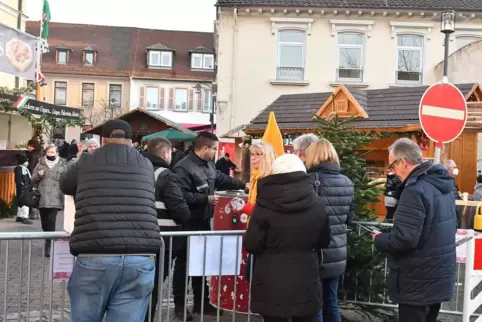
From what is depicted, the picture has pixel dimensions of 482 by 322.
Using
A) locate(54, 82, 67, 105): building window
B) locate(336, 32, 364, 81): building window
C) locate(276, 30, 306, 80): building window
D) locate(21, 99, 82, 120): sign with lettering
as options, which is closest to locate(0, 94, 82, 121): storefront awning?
locate(21, 99, 82, 120): sign with lettering

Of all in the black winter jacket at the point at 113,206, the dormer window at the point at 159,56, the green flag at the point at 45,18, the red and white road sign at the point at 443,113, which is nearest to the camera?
the black winter jacket at the point at 113,206

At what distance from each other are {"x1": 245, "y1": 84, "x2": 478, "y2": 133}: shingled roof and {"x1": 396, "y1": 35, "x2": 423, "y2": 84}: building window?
941cm

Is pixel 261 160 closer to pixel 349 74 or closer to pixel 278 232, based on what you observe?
pixel 278 232

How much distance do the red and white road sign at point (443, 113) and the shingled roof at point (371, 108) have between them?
555 centimetres

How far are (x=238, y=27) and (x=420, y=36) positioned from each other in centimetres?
739

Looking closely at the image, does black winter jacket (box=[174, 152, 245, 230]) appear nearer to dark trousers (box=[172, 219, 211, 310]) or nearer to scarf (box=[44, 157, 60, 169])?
dark trousers (box=[172, 219, 211, 310])

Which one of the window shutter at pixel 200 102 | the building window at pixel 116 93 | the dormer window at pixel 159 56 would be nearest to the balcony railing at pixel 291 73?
the window shutter at pixel 200 102

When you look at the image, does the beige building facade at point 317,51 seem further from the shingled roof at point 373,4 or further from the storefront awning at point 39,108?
the storefront awning at point 39,108

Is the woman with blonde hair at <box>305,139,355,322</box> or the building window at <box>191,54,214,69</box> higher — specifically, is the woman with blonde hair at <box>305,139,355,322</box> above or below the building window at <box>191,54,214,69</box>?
below

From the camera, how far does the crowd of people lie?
3.85 meters

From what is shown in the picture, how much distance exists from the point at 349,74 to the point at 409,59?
2512mm

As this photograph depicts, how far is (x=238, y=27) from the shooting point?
2481cm

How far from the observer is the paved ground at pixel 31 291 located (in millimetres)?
4895

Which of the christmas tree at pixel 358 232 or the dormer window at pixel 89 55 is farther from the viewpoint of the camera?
the dormer window at pixel 89 55
